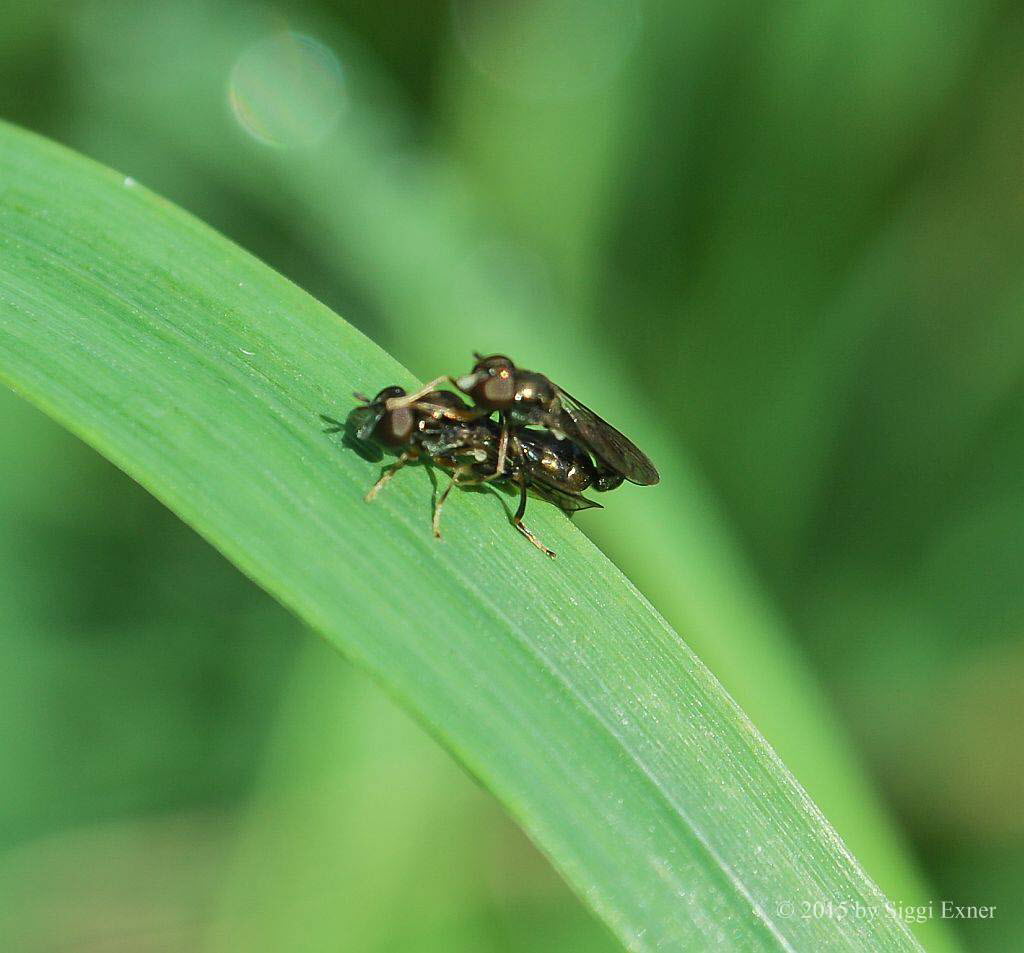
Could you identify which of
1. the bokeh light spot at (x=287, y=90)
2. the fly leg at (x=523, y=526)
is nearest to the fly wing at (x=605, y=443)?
the fly leg at (x=523, y=526)

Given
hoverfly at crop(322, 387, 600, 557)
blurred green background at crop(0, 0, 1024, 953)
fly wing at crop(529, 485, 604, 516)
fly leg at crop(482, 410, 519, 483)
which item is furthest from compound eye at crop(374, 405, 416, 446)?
blurred green background at crop(0, 0, 1024, 953)

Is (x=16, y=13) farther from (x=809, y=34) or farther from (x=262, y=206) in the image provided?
→ (x=809, y=34)

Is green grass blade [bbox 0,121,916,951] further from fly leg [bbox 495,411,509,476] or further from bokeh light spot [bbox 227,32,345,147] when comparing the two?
bokeh light spot [bbox 227,32,345,147]

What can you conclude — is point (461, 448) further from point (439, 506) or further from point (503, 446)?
point (439, 506)

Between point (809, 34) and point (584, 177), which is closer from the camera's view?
point (809, 34)

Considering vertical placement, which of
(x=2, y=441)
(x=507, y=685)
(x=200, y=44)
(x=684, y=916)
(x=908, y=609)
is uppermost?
(x=200, y=44)

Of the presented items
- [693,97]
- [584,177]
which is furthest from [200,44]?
[693,97]

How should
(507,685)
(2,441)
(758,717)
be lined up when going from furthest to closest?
1. (2,441)
2. (758,717)
3. (507,685)
